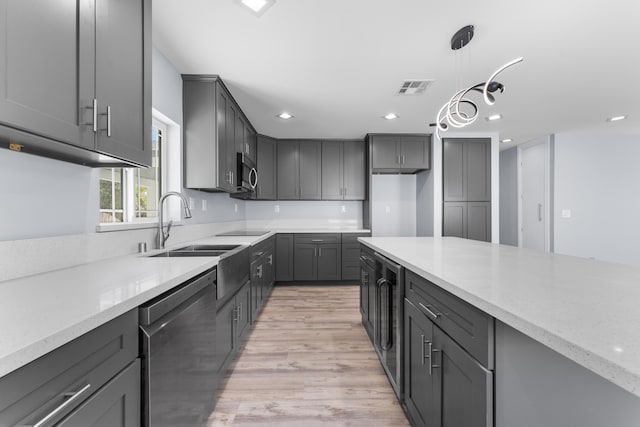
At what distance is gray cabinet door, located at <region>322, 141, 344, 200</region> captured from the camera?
486 centimetres

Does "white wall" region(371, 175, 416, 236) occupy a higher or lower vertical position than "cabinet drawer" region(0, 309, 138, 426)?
higher

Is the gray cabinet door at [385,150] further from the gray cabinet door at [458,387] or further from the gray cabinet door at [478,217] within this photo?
the gray cabinet door at [458,387]

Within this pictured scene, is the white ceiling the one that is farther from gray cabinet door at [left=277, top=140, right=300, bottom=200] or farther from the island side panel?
the island side panel

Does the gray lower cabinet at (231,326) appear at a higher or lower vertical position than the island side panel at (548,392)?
lower

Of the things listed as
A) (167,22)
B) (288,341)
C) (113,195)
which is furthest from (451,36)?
(288,341)

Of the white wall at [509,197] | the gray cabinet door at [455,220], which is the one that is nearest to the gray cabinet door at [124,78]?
the gray cabinet door at [455,220]

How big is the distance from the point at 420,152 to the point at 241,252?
357 cm

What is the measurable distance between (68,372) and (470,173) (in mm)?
5082

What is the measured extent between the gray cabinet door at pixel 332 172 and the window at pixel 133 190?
281 centimetres

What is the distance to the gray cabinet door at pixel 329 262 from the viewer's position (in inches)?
175

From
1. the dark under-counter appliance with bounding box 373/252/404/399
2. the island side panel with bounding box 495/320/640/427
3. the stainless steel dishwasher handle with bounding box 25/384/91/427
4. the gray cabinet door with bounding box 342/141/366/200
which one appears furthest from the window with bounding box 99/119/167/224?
the gray cabinet door with bounding box 342/141/366/200

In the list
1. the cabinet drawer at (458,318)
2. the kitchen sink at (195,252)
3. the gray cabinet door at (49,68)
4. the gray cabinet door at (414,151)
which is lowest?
the cabinet drawer at (458,318)

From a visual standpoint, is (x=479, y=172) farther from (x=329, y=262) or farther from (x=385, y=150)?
(x=329, y=262)

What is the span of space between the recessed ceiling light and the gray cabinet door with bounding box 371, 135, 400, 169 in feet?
10.2
